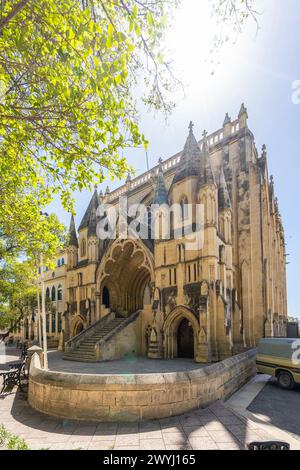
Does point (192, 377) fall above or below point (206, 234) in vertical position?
below

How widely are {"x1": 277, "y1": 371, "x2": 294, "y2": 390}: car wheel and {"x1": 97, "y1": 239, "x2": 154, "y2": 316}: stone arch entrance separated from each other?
40.5 ft

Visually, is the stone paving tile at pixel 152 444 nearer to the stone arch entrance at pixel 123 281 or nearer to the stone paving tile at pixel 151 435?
the stone paving tile at pixel 151 435

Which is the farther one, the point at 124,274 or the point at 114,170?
the point at 124,274

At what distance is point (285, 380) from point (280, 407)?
3.37 m

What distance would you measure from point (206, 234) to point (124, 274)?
9838 mm

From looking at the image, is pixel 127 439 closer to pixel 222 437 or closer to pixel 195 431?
pixel 195 431

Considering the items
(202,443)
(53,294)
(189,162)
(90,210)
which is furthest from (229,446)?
(53,294)

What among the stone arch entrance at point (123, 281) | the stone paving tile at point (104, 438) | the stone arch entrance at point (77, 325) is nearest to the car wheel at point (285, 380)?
the stone paving tile at point (104, 438)

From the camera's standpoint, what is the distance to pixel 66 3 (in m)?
5.00

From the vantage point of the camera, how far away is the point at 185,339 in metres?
18.4

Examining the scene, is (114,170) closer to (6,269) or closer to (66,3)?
(66,3)

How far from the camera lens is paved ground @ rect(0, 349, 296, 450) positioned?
18.7ft

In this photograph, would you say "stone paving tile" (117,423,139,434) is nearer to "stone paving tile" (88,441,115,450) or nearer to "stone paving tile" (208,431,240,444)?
"stone paving tile" (88,441,115,450)
